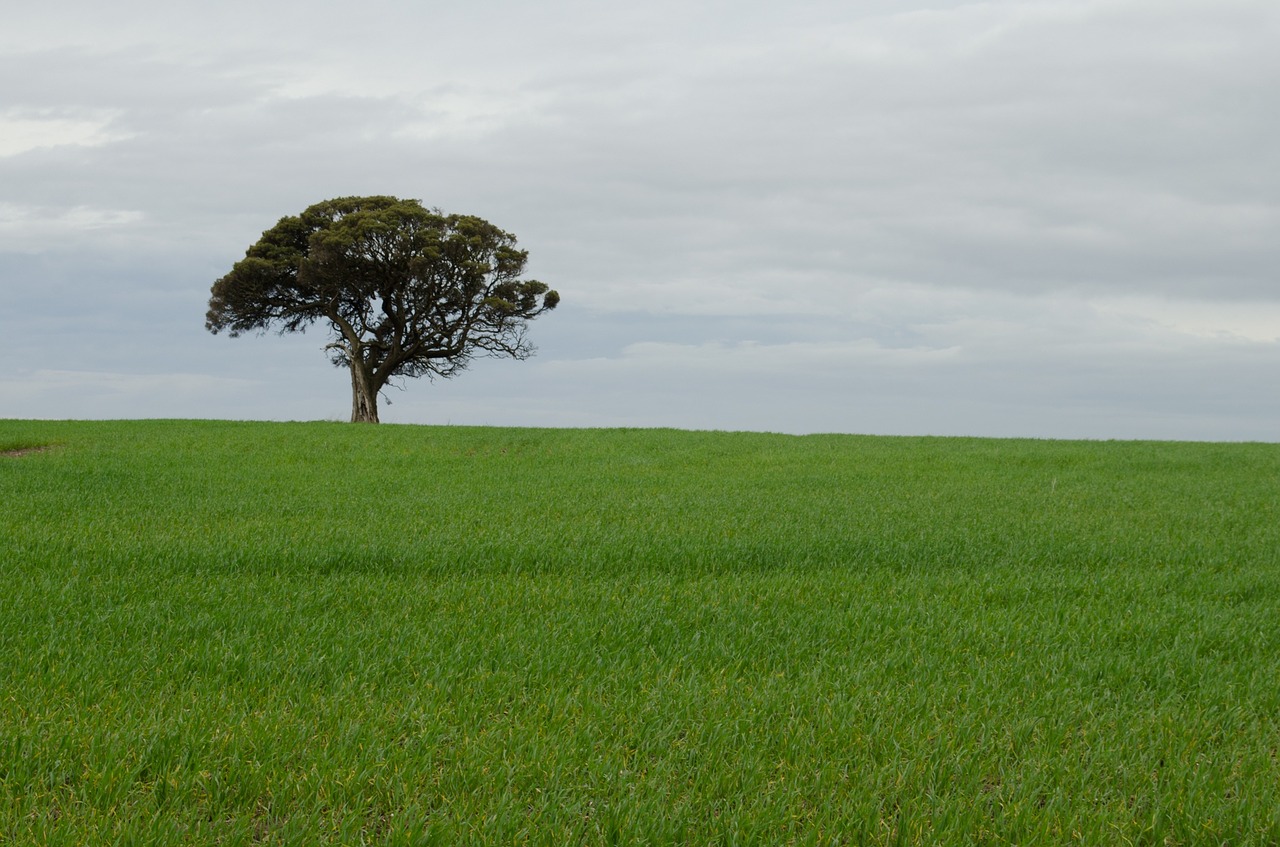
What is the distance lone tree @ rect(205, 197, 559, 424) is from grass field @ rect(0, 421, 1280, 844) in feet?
77.6

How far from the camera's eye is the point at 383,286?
37.4 meters

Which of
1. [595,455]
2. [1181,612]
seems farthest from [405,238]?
[1181,612]

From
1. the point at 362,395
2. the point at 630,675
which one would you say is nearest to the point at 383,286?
the point at 362,395

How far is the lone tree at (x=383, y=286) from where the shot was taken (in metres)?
36.0

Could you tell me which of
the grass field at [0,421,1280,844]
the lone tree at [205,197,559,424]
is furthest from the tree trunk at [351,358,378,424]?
the grass field at [0,421,1280,844]

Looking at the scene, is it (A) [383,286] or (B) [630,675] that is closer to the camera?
(B) [630,675]

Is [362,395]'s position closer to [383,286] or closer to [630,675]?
[383,286]

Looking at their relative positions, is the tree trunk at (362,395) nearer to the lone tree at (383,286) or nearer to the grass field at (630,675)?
the lone tree at (383,286)

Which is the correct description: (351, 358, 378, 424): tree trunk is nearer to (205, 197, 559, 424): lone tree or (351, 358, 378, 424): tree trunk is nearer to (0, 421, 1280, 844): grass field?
(205, 197, 559, 424): lone tree

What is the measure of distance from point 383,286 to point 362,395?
4550mm

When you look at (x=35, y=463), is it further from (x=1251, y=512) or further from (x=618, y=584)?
(x=1251, y=512)

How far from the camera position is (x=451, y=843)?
3855 mm

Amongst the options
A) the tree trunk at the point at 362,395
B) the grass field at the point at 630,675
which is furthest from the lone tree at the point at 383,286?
the grass field at the point at 630,675

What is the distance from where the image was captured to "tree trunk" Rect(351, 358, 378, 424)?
37719mm
